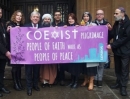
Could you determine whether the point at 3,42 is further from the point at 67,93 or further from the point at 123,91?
the point at 123,91

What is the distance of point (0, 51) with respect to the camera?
4.77 meters

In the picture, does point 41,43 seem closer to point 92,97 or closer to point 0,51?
point 0,51

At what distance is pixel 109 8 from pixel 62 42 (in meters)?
3.63

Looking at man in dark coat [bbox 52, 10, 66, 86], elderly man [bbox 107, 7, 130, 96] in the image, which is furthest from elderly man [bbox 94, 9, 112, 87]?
man in dark coat [bbox 52, 10, 66, 86]

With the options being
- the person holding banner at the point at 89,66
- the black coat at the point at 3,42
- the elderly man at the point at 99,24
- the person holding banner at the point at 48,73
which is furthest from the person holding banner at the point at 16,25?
the elderly man at the point at 99,24

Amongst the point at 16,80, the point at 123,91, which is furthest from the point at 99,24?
the point at 16,80

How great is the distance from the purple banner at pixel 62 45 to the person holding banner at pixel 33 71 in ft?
0.41

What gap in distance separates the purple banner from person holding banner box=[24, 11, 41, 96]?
0.41 ft

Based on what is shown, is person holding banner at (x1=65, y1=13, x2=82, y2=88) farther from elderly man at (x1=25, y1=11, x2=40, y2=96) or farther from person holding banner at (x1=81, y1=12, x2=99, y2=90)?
elderly man at (x1=25, y1=11, x2=40, y2=96)

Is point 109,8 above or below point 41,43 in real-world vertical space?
above

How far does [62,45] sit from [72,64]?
0.55 m

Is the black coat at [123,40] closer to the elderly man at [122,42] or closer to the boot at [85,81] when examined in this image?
the elderly man at [122,42]

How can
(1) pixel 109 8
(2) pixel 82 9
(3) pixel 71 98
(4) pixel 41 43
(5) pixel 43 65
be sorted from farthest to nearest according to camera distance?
(2) pixel 82 9 → (1) pixel 109 8 → (5) pixel 43 65 → (4) pixel 41 43 → (3) pixel 71 98

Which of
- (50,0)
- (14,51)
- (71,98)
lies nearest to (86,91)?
(71,98)
